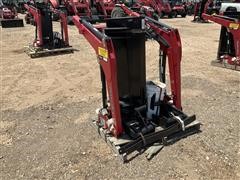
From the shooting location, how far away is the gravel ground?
3.57 metres

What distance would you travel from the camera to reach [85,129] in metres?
4.54

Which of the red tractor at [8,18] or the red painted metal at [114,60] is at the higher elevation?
the red tractor at [8,18]

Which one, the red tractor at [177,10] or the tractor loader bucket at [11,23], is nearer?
the tractor loader bucket at [11,23]

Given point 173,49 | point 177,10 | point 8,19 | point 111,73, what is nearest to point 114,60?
point 111,73

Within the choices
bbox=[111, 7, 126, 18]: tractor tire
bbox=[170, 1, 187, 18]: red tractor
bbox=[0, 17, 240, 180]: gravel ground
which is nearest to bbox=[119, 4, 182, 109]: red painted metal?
bbox=[0, 17, 240, 180]: gravel ground

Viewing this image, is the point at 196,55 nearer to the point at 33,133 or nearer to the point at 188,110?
the point at 188,110

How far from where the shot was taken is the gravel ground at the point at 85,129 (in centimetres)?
357

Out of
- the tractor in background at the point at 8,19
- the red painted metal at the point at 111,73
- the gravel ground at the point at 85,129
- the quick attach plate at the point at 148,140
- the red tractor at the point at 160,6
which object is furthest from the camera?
the red tractor at the point at 160,6

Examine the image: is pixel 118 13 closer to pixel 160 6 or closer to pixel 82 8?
pixel 82 8

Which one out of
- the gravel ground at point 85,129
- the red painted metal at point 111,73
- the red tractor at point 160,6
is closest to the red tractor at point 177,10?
the red tractor at point 160,6

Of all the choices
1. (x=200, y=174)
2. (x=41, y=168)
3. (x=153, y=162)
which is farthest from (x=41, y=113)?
(x=200, y=174)

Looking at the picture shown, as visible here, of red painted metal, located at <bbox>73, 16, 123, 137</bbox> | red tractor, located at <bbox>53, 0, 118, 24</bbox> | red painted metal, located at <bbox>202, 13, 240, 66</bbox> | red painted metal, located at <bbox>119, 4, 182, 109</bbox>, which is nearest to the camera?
red painted metal, located at <bbox>73, 16, 123, 137</bbox>

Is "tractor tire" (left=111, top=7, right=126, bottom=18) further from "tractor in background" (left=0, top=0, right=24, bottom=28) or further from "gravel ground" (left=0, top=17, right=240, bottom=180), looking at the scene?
"tractor in background" (left=0, top=0, right=24, bottom=28)

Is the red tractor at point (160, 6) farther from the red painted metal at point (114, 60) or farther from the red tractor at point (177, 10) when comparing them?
the red painted metal at point (114, 60)
